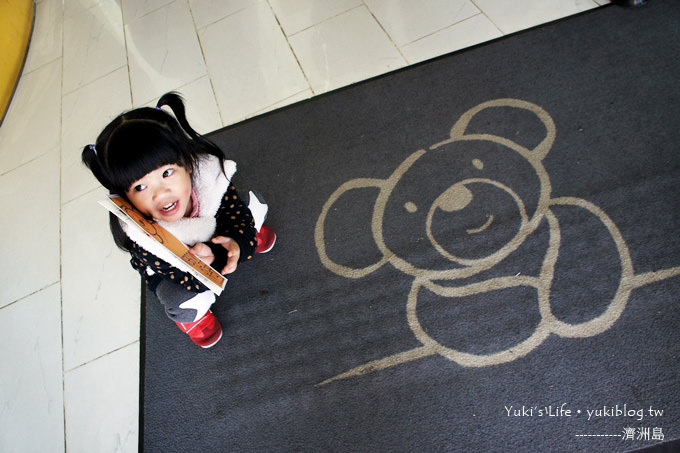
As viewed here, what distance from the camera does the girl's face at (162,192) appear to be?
82 centimetres

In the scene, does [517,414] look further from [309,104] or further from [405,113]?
[309,104]

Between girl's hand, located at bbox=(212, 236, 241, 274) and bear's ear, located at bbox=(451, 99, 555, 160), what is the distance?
73 cm

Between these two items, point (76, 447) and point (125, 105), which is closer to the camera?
point (76, 447)

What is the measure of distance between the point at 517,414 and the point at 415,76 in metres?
1.06

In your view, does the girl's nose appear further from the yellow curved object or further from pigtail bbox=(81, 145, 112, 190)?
the yellow curved object

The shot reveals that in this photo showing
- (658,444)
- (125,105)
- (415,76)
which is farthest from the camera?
(125,105)

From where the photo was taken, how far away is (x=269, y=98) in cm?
151

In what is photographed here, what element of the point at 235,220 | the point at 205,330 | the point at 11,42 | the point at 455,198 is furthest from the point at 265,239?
the point at 11,42

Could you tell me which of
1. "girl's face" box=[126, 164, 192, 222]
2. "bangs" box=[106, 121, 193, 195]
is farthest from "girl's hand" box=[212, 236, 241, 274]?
"bangs" box=[106, 121, 193, 195]

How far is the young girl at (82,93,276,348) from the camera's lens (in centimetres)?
79

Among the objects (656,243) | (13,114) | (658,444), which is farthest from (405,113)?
(13,114)

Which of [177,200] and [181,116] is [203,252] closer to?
[177,200]

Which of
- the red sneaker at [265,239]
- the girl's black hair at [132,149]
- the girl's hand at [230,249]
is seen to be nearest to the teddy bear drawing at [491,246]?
the red sneaker at [265,239]

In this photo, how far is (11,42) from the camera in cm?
209
